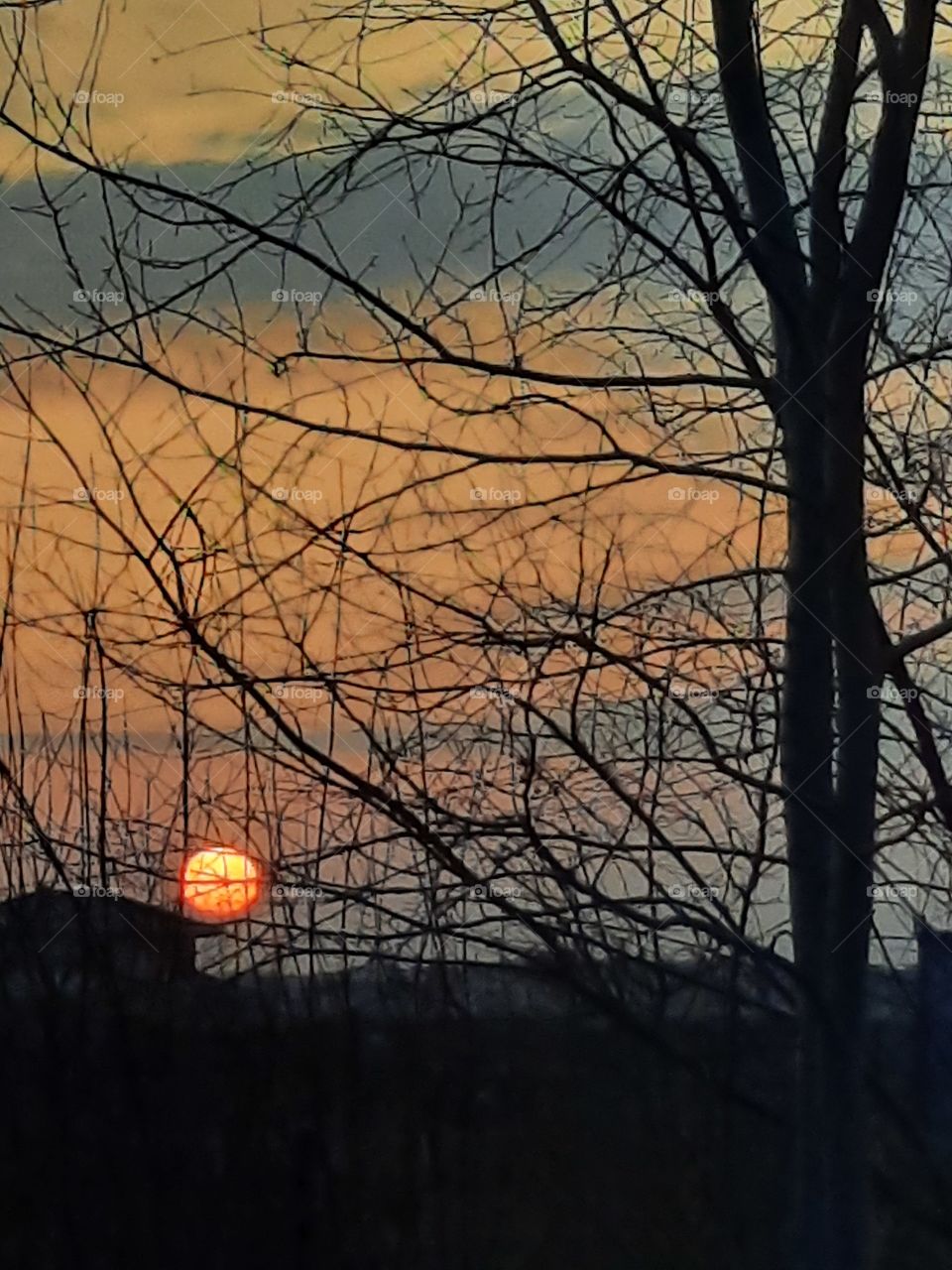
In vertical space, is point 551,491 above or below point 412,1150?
above

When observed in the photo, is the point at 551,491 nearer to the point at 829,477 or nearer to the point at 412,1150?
the point at 829,477

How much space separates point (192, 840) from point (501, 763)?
1.10 feet

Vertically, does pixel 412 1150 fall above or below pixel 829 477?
below

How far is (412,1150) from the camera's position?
148cm

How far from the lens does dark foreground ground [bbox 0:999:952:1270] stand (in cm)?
146

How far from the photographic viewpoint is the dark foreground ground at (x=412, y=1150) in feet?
4.78

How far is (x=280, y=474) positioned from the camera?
151 centimetres

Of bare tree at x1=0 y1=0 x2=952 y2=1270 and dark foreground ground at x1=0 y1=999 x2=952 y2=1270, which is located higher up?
bare tree at x1=0 y1=0 x2=952 y2=1270

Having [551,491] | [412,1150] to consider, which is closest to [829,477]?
[551,491]

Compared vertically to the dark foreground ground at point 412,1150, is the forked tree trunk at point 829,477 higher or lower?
higher

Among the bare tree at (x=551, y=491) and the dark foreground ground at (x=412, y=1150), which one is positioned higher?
the bare tree at (x=551, y=491)

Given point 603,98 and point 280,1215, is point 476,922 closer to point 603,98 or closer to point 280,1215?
point 280,1215

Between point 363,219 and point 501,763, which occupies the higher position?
point 363,219

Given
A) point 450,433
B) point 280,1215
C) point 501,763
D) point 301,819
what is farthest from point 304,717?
point 280,1215
